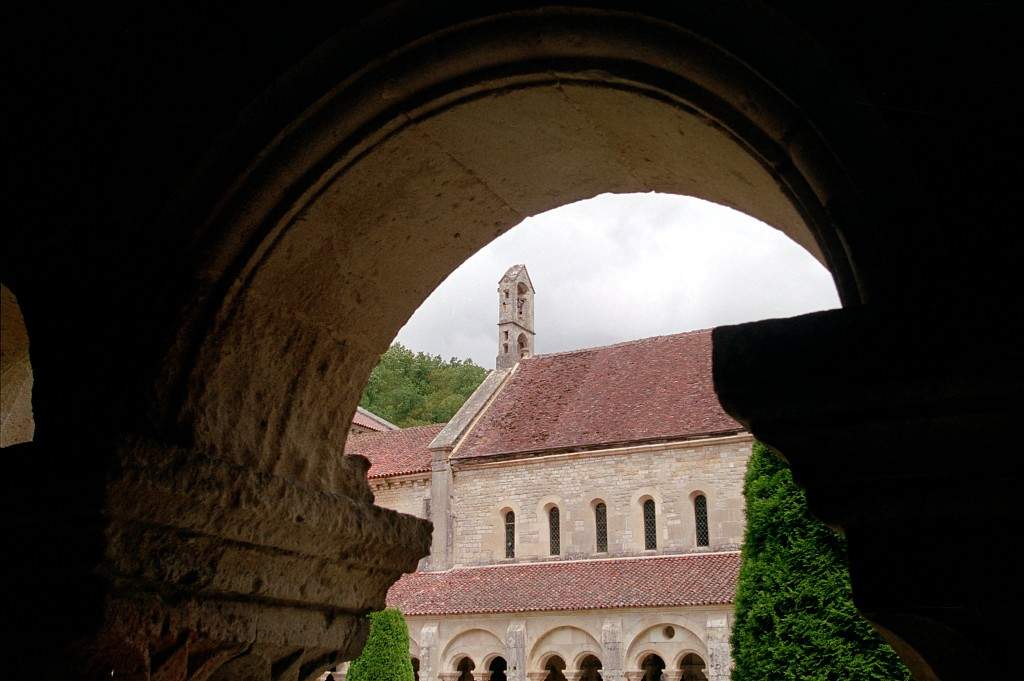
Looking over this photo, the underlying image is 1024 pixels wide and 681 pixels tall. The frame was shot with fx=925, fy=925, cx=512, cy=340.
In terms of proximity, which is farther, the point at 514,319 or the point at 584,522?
the point at 514,319

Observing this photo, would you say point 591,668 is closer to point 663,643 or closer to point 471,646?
point 471,646

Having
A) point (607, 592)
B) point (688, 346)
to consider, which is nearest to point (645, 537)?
point (607, 592)

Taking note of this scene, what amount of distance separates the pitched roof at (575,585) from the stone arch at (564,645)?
22.9 inches

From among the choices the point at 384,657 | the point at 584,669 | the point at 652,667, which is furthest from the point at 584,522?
the point at 384,657

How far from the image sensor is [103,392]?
2074 millimetres

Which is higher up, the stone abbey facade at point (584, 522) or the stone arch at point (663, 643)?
the stone abbey facade at point (584, 522)

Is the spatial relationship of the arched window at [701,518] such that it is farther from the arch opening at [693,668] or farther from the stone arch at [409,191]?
the stone arch at [409,191]

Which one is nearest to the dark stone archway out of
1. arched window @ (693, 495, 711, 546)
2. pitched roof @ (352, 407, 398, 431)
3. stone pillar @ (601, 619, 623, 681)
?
stone pillar @ (601, 619, 623, 681)

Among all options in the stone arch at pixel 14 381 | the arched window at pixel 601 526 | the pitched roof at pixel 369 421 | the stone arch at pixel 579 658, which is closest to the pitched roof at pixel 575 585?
the arched window at pixel 601 526

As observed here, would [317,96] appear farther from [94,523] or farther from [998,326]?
→ [998,326]

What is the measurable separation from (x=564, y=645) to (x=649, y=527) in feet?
10.8

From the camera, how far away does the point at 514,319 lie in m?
27.1

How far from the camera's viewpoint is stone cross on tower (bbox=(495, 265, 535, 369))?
2672 centimetres

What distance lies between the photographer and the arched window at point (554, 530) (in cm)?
2188
